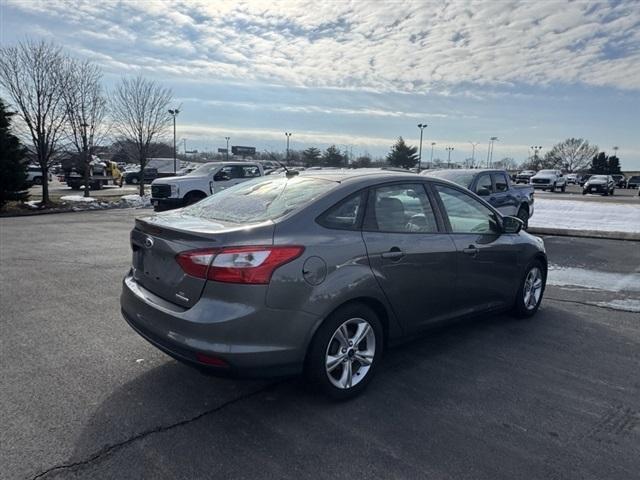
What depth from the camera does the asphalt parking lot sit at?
2.67m

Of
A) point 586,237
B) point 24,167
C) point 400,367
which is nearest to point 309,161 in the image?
point 24,167

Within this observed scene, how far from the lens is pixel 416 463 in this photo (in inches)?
106

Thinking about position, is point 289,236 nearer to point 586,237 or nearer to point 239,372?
point 239,372

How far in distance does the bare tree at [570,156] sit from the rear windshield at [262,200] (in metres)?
111

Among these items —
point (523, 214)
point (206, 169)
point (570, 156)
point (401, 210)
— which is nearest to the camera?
point (401, 210)

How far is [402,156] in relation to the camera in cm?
7312

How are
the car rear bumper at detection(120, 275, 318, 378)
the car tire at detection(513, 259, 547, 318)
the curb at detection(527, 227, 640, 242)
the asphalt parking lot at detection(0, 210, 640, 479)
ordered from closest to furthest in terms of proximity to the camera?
1. the asphalt parking lot at detection(0, 210, 640, 479)
2. the car rear bumper at detection(120, 275, 318, 378)
3. the car tire at detection(513, 259, 547, 318)
4. the curb at detection(527, 227, 640, 242)

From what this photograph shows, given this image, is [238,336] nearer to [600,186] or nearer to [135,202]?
[135,202]

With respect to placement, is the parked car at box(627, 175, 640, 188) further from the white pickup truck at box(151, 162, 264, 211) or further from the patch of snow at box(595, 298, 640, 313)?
the patch of snow at box(595, 298, 640, 313)

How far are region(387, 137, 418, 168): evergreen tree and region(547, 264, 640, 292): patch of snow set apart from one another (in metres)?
65.6

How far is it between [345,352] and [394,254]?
33.1 inches

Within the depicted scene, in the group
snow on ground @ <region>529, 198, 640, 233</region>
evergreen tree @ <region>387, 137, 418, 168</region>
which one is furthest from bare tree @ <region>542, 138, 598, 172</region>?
snow on ground @ <region>529, 198, 640, 233</region>

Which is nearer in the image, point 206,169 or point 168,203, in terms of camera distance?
point 168,203

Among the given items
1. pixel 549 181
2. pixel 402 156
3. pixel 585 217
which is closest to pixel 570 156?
pixel 402 156
